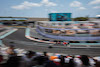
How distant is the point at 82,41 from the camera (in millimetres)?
14961

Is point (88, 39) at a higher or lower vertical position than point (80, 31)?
lower

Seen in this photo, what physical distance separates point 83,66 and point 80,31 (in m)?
14.6

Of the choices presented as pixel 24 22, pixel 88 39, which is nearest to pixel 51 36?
pixel 88 39

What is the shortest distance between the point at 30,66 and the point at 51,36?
14140 millimetres

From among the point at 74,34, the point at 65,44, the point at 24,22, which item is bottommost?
the point at 65,44

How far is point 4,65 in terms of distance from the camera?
2.78m

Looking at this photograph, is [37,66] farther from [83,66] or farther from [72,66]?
[83,66]

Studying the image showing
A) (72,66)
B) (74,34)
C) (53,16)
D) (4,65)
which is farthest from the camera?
(53,16)

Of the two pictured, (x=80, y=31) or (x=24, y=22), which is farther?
(x=24, y=22)

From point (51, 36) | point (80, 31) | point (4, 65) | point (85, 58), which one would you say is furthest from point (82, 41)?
point (4, 65)

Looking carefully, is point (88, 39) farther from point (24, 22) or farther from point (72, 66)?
point (24, 22)

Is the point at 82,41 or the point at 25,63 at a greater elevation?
the point at 25,63

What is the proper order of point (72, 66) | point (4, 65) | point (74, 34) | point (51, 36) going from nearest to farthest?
point (4, 65)
point (72, 66)
point (74, 34)
point (51, 36)

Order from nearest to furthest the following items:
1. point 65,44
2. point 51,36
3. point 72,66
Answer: point 72,66, point 65,44, point 51,36
